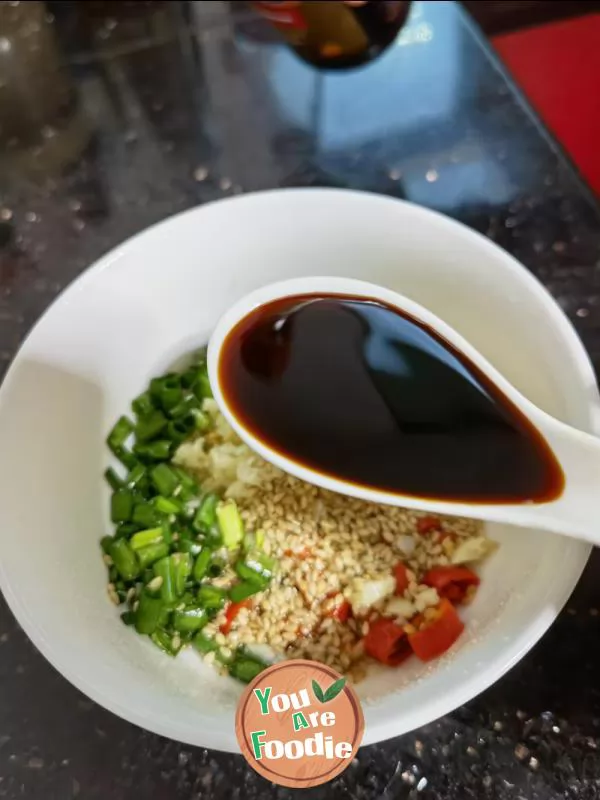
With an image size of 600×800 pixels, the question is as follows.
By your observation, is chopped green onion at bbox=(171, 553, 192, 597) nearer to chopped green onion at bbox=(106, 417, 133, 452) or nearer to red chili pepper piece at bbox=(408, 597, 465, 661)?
chopped green onion at bbox=(106, 417, 133, 452)

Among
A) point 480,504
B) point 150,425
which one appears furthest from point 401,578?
point 150,425

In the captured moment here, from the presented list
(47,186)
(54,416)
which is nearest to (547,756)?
(54,416)

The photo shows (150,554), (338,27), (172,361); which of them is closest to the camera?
(150,554)

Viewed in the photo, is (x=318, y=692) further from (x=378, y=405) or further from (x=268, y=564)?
(x=378, y=405)

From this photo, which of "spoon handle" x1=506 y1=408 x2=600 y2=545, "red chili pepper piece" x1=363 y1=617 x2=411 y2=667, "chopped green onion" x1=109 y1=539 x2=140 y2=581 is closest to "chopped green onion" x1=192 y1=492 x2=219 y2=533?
"chopped green onion" x1=109 y1=539 x2=140 y2=581

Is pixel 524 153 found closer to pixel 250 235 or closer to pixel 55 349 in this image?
pixel 250 235

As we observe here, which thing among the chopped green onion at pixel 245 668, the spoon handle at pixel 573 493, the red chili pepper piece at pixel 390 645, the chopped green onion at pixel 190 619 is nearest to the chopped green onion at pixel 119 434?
the chopped green onion at pixel 190 619
